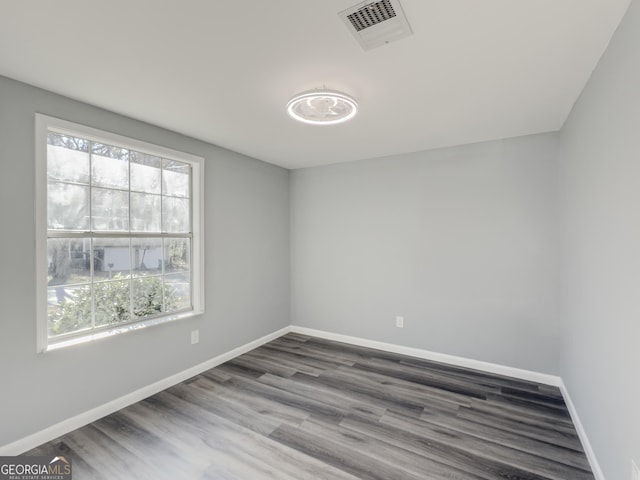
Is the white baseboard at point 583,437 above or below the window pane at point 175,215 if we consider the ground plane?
below

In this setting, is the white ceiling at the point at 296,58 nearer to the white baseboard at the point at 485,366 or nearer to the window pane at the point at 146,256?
the window pane at the point at 146,256

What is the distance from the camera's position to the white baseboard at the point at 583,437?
180 centimetres

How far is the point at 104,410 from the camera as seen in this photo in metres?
2.44

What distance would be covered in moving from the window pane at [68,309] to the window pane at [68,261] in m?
0.07

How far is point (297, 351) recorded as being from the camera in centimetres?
387

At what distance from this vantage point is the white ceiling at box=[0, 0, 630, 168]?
1.41 meters

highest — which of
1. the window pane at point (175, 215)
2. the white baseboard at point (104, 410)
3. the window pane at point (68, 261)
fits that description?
the window pane at point (175, 215)

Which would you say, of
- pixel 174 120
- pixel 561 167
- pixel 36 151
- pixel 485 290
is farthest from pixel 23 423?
pixel 561 167

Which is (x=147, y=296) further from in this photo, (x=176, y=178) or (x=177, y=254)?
(x=176, y=178)

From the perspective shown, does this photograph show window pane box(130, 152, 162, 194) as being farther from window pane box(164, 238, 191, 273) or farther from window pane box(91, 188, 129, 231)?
window pane box(164, 238, 191, 273)

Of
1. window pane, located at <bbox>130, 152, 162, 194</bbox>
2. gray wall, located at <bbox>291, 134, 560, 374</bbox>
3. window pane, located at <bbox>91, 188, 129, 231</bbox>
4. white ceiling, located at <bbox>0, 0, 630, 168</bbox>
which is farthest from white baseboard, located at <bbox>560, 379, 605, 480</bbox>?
window pane, located at <bbox>130, 152, 162, 194</bbox>

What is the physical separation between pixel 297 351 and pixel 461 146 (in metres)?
3.10

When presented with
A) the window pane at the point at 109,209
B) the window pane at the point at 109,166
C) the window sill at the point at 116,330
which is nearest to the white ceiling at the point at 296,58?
the window pane at the point at 109,166

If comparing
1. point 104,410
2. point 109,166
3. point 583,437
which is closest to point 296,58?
point 109,166
